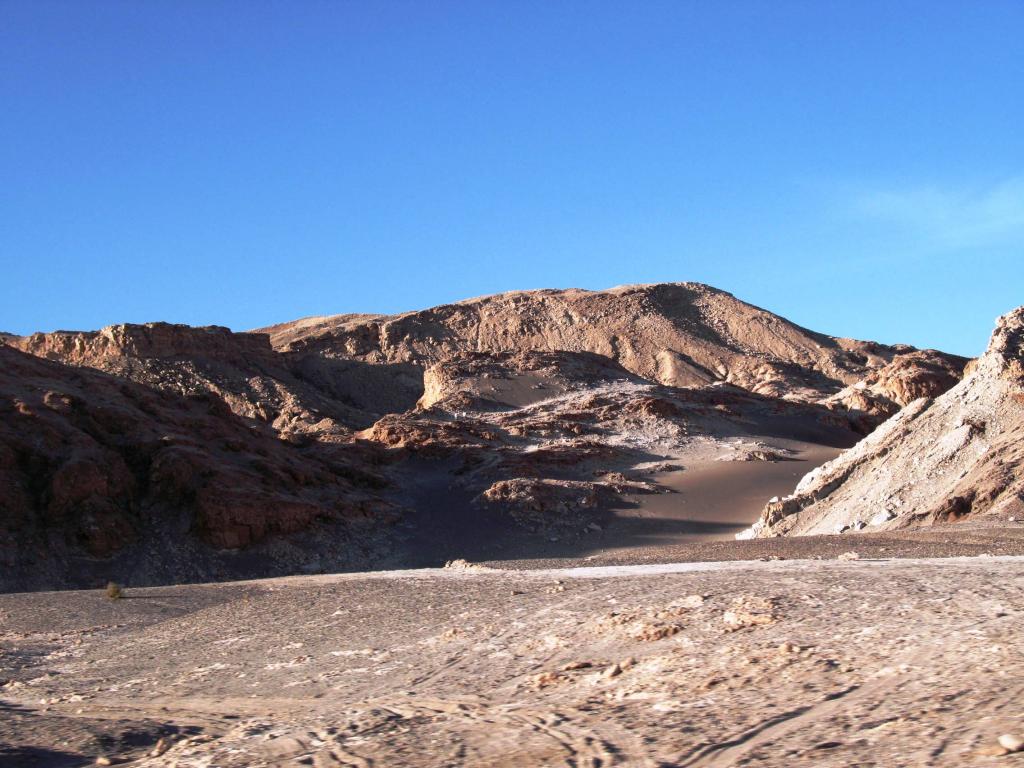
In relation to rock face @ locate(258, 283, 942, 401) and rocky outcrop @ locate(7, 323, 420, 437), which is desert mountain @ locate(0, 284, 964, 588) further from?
rock face @ locate(258, 283, 942, 401)

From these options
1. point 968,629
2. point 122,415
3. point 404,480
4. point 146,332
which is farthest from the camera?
point 146,332

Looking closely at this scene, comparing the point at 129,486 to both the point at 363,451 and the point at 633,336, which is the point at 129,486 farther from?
the point at 633,336

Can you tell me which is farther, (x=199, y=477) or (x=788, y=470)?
(x=788, y=470)

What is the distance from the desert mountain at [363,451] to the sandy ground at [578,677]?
14014mm

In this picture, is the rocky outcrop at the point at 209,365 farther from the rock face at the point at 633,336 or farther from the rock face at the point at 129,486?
the rock face at the point at 129,486

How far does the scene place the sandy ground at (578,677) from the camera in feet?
19.9

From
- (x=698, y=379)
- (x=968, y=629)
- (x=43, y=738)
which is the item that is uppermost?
(x=698, y=379)

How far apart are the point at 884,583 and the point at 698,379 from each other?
2465 inches

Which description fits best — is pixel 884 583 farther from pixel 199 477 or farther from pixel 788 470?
pixel 788 470

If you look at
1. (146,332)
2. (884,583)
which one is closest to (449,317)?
(146,332)

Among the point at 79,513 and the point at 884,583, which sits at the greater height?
the point at 79,513

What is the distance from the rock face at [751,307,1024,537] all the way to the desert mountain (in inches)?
292

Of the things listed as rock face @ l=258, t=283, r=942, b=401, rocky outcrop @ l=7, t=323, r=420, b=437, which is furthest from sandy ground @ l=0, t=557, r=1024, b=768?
rock face @ l=258, t=283, r=942, b=401

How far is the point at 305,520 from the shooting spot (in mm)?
29281
